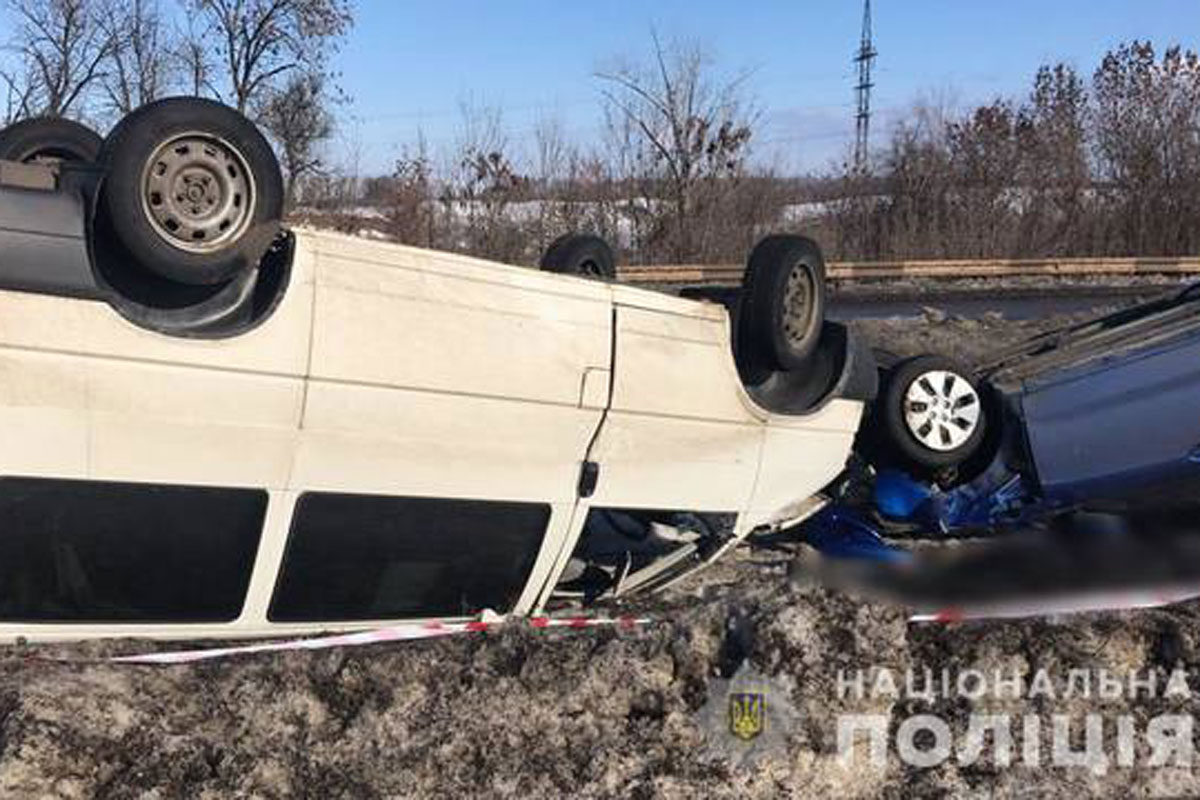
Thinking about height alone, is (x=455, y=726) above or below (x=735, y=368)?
below

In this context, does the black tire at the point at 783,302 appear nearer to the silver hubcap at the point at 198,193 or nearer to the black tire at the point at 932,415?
the black tire at the point at 932,415

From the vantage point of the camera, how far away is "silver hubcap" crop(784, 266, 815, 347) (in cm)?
534

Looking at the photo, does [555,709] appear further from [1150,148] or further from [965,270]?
[1150,148]

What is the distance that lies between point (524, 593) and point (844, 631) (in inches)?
47.5

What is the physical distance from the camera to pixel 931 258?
29.7m

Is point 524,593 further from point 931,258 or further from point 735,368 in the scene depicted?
point 931,258

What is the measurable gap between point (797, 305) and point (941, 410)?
1705 millimetres

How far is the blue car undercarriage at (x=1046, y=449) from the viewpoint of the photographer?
6.21 meters

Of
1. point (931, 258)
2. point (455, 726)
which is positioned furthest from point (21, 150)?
point (931, 258)

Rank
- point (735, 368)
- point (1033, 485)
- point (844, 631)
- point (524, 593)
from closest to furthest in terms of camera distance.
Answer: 1. point (844, 631)
2. point (524, 593)
3. point (735, 368)
4. point (1033, 485)

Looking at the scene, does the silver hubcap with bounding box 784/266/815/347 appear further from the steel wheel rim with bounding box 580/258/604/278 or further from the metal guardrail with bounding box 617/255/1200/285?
the metal guardrail with bounding box 617/255/1200/285

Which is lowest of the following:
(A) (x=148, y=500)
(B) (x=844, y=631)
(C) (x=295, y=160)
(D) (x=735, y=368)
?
(B) (x=844, y=631)

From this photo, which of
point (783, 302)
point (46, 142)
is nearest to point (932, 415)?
point (783, 302)

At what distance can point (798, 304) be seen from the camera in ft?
17.8
